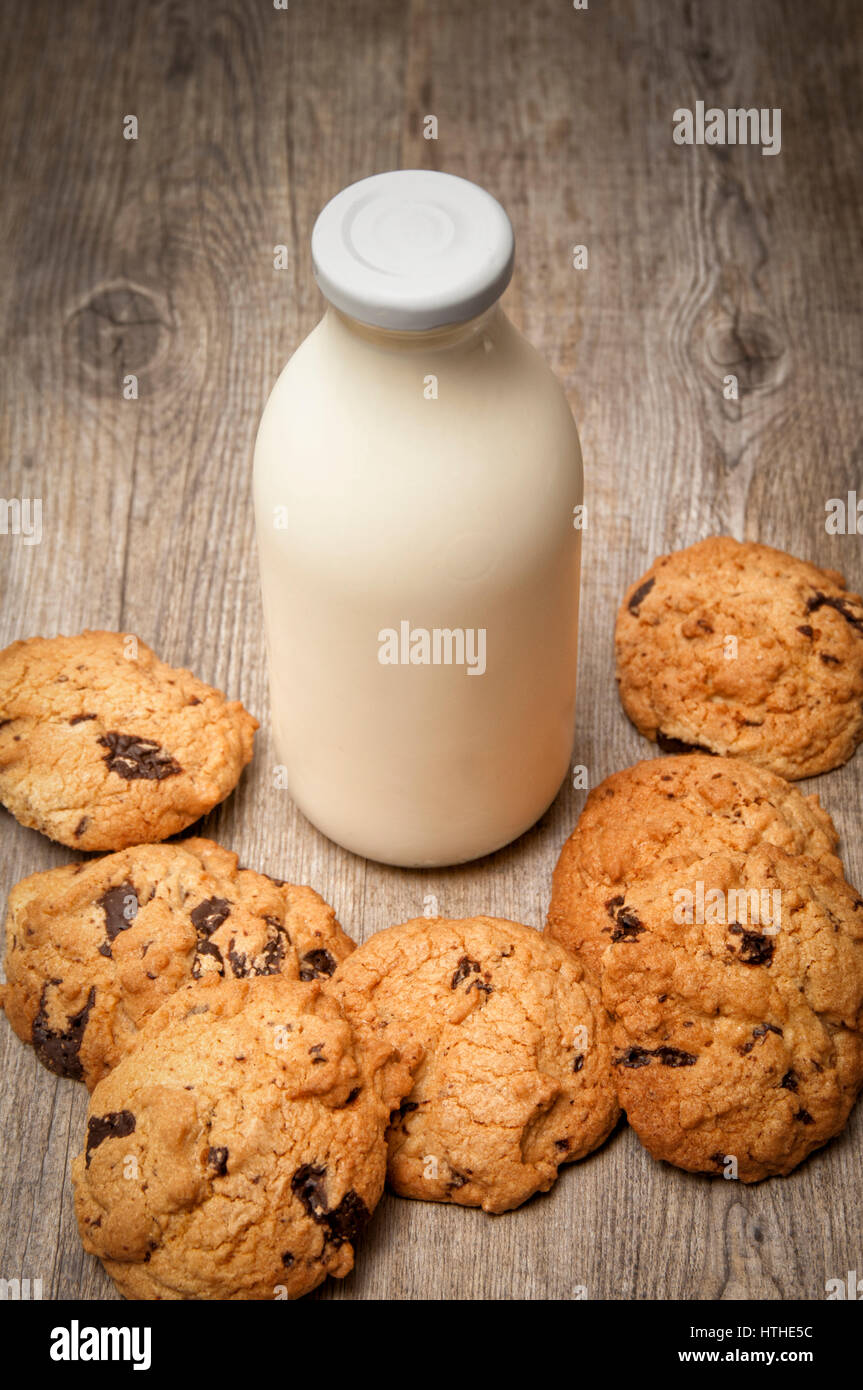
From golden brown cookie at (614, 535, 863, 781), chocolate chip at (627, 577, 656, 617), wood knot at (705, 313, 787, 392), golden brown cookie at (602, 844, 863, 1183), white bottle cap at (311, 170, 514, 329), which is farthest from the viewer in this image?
wood knot at (705, 313, 787, 392)

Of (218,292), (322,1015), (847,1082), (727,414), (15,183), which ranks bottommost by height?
(847,1082)

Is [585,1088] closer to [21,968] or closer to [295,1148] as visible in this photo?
[295,1148]

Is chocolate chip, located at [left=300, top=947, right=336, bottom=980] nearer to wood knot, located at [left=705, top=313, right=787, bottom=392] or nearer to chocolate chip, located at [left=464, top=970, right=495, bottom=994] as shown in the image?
chocolate chip, located at [left=464, top=970, right=495, bottom=994]

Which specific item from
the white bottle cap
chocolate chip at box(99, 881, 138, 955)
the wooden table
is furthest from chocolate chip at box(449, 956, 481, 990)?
the white bottle cap

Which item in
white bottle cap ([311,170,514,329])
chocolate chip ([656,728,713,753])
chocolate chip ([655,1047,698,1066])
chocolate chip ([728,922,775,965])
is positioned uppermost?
white bottle cap ([311,170,514,329])

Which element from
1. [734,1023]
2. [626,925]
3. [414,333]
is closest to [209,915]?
[626,925]

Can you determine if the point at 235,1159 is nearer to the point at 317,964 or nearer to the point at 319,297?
the point at 317,964

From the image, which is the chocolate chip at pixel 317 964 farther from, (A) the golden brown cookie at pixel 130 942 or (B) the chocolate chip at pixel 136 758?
(B) the chocolate chip at pixel 136 758

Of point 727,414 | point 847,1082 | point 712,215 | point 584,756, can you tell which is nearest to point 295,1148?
point 847,1082
